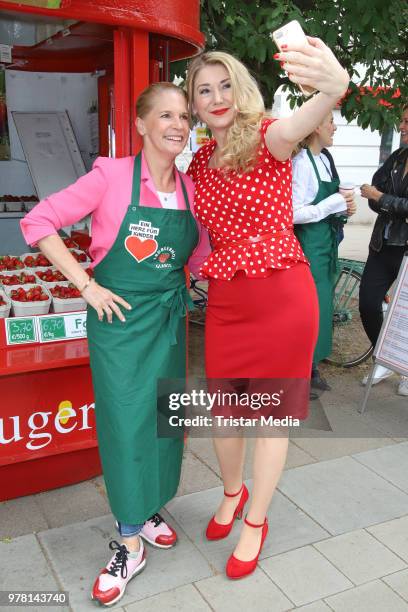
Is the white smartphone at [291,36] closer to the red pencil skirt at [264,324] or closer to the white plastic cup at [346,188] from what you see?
the red pencil skirt at [264,324]

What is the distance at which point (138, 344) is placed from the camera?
7.94ft

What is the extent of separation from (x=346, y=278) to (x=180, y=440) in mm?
3350

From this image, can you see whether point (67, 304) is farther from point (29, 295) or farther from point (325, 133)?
point (325, 133)

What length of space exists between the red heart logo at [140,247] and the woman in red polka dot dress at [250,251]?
0.70ft

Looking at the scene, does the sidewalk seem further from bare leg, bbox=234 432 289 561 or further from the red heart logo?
the red heart logo

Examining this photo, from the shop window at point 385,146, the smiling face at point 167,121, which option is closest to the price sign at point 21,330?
the smiling face at point 167,121

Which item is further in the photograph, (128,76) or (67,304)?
(67,304)

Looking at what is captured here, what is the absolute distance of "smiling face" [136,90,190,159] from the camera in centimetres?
233

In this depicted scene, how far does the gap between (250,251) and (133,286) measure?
0.45 m

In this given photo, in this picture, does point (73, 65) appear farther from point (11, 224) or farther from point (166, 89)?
point (166, 89)

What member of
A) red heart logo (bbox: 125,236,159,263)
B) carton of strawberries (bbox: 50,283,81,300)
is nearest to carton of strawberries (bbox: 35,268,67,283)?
carton of strawberries (bbox: 50,283,81,300)

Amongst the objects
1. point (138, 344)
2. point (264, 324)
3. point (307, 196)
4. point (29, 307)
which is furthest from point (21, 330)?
point (307, 196)

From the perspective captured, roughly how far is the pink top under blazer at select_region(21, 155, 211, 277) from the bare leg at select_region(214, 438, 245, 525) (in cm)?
95

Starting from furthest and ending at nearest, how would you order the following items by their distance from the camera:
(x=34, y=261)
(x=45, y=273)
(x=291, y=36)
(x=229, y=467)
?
(x=34, y=261), (x=45, y=273), (x=229, y=467), (x=291, y=36)
